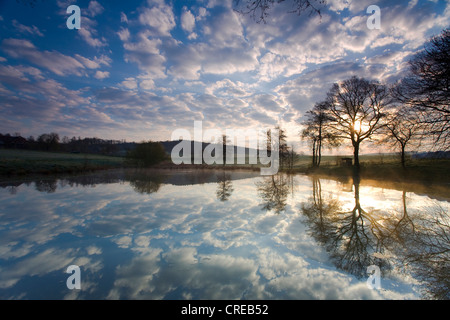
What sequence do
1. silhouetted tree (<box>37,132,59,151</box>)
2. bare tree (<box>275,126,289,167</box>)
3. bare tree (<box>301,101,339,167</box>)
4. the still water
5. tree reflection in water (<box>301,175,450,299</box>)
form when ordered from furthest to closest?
silhouetted tree (<box>37,132,59,151</box>) < bare tree (<box>275,126,289,167</box>) < bare tree (<box>301,101,339,167</box>) < tree reflection in water (<box>301,175,450,299</box>) < the still water

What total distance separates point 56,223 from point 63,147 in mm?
97616

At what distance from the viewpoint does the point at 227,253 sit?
141 inches

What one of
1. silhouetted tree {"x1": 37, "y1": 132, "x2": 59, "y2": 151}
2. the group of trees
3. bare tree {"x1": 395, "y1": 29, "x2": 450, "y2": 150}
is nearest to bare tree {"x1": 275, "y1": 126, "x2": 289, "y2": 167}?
the group of trees

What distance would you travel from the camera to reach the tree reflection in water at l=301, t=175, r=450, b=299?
9.50 ft

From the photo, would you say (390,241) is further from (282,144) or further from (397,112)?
(282,144)

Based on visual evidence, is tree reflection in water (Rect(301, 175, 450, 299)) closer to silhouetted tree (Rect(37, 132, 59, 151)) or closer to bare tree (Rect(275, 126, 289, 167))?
bare tree (Rect(275, 126, 289, 167))

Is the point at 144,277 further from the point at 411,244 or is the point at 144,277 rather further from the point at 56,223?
the point at 411,244

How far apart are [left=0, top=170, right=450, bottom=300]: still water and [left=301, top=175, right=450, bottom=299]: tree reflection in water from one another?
20 millimetres

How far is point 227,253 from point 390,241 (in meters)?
3.60

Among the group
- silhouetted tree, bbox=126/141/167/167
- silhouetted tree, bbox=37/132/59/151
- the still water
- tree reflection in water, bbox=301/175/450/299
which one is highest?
silhouetted tree, bbox=37/132/59/151

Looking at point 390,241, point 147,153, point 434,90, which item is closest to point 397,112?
point 434,90

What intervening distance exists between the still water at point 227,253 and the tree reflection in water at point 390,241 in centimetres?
2

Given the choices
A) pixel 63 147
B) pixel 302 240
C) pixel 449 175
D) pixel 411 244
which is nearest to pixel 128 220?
pixel 302 240

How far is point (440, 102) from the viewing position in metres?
10.6
